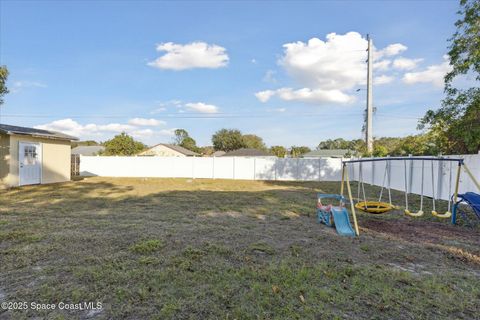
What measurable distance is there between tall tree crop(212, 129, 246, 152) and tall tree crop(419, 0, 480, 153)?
4833 centimetres

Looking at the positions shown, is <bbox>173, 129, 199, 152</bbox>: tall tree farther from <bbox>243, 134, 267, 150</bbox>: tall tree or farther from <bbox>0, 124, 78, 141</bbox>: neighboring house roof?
<bbox>0, 124, 78, 141</bbox>: neighboring house roof

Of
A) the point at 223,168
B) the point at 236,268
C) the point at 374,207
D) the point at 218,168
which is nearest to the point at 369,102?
the point at 223,168

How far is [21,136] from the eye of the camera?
493 inches

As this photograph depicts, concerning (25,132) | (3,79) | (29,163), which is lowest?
(29,163)

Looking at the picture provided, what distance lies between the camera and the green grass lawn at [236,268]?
249 centimetres

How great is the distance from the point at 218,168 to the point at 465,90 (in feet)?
50.6

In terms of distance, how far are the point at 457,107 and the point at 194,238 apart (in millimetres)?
8750

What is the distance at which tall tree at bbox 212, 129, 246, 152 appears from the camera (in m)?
56.8

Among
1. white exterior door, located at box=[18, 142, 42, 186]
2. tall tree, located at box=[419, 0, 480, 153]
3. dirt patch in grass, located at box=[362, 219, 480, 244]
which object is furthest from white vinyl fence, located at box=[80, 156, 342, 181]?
dirt patch in grass, located at box=[362, 219, 480, 244]

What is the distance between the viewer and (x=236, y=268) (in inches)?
133

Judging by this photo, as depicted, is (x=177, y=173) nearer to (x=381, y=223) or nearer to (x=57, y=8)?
(x=57, y=8)

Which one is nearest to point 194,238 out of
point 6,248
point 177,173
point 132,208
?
point 6,248

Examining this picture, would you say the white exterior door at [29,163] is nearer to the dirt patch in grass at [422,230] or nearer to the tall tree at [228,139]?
the dirt patch in grass at [422,230]

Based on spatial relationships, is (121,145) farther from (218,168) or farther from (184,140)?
(184,140)
